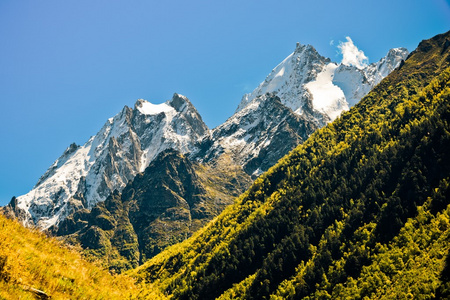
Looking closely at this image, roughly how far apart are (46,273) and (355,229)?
132074mm

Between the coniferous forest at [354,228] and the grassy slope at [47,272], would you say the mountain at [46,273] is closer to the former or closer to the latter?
the grassy slope at [47,272]

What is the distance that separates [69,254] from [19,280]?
679cm

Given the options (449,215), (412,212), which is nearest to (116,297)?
(449,215)

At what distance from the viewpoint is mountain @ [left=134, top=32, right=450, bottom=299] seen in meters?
103

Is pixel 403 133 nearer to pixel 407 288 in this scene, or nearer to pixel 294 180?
pixel 294 180

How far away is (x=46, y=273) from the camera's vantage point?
16250 millimetres

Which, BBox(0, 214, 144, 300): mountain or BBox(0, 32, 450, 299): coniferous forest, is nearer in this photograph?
BBox(0, 214, 144, 300): mountain

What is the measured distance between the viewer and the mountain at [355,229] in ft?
337

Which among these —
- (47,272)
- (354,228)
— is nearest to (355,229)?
(354,228)

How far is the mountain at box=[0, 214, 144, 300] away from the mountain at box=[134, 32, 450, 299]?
8659 centimetres

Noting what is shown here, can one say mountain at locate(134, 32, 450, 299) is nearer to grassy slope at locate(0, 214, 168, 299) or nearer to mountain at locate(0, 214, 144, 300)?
mountain at locate(0, 214, 144, 300)

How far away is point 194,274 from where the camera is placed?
511 feet

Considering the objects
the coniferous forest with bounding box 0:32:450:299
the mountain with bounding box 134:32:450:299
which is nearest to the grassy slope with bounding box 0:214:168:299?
the mountain with bounding box 134:32:450:299

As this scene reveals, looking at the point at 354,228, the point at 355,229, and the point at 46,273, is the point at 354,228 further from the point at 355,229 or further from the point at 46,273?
the point at 46,273
